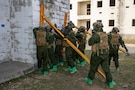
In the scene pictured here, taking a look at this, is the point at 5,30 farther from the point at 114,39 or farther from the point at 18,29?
the point at 114,39

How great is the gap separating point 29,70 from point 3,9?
237 centimetres

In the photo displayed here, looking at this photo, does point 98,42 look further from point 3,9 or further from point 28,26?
point 3,9

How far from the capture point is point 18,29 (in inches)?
280

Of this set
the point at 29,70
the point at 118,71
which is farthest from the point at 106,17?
the point at 29,70

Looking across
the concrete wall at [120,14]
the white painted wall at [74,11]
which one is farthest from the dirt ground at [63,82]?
the white painted wall at [74,11]

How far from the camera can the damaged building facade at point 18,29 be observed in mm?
6879

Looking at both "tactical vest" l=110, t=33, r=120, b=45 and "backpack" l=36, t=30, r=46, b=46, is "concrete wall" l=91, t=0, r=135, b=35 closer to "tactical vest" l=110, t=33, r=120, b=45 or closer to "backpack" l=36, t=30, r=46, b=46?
"tactical vest" l=110, t=33, r=120, b=45

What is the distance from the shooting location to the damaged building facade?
6.88 metres

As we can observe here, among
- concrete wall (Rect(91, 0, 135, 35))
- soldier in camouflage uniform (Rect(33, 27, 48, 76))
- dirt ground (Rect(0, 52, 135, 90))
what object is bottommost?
dirt ground (Rect(0, 52, 135, 90))

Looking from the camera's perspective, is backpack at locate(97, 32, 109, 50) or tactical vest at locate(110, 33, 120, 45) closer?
backpack at locate(97, 32, 109, 50)

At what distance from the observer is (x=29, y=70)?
22.3 feet

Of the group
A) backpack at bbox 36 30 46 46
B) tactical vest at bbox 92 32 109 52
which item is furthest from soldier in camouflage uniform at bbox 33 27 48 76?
tactical vest at bbox 92 32 109 52

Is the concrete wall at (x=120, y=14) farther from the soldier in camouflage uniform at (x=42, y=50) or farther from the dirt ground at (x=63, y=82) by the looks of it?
the soldier in camouflage uniform at (x=42, y=50)

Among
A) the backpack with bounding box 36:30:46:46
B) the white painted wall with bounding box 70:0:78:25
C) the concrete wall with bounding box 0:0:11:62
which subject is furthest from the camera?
the white painted wall with bounding box 70:0:78:25
